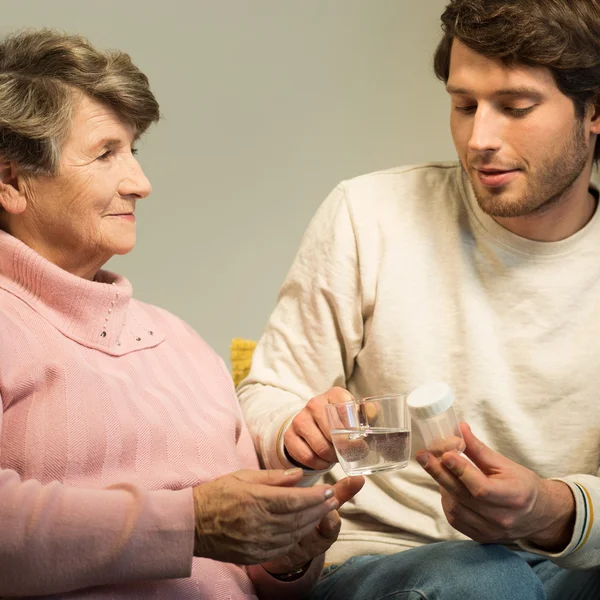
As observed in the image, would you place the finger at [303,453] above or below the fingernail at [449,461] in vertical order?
below

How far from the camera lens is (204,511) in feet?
4.14

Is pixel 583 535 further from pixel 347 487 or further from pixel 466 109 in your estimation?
pixel 466 109

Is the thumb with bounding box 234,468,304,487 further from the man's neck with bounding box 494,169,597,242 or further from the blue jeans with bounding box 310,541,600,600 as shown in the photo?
the man's neck with bounding box 494,169,597,242

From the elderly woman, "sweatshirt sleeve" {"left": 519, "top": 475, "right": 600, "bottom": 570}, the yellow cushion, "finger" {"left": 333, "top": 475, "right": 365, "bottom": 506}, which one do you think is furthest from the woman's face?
"sweatshirt sleeve" {"left": 519, "top": 475, "right": 600, "bottom": 570}

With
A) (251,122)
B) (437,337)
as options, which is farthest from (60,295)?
(251,122)

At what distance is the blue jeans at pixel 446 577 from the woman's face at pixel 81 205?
26.0 inches

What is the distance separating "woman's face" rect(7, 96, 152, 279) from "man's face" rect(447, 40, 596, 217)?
2.17ft

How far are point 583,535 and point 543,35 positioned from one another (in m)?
0.89

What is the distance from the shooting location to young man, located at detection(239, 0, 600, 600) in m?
1.78

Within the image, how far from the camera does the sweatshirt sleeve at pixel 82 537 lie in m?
1.20

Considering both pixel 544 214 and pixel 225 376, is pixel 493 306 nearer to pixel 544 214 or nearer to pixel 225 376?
pixel 544 214

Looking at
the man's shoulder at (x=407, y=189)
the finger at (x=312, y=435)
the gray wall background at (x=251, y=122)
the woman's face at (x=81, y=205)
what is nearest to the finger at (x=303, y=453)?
the finger at (x=312, y=435)

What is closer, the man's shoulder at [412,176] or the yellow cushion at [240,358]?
the man's shoulder at [412,176]

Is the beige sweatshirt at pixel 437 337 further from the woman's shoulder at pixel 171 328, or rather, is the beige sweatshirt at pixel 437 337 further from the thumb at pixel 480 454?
the thumb at pixel 480 454
